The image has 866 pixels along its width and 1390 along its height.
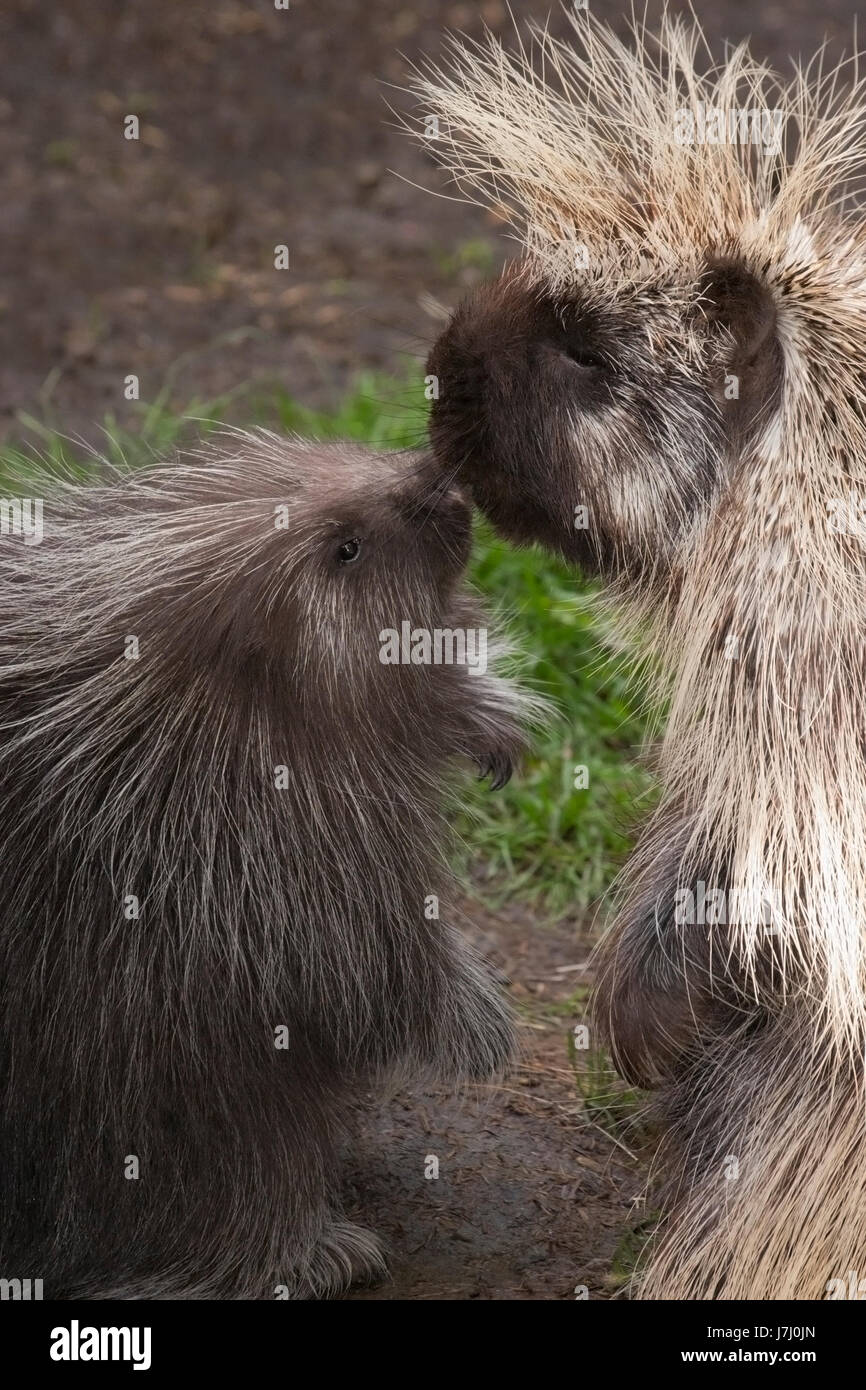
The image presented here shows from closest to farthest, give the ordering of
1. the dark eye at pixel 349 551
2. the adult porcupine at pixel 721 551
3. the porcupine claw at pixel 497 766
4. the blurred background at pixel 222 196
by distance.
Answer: the adult porcupine at pixel 721 551 < the dark eye at pixel 349 551 < the porcupine claw at pixel 497 766 < the blurred background at pixel 222 196

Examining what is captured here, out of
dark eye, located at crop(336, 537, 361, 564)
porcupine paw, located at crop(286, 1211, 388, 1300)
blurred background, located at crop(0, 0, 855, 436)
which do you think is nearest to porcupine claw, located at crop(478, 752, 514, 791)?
dark eye, located at crop(336, 537, 361, 564)

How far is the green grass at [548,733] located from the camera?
4363mm

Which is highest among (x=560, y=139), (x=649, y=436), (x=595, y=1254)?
(x=560, y=139)

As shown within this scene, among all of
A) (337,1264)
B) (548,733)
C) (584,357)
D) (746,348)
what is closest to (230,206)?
(548,733)

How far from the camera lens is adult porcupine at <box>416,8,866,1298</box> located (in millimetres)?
2590

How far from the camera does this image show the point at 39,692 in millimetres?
2941

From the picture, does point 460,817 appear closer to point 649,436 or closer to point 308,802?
point 308,802

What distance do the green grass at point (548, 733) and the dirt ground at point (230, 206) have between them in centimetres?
21

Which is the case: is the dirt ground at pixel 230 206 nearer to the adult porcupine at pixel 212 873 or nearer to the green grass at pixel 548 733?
the green grass at pixel 548 733

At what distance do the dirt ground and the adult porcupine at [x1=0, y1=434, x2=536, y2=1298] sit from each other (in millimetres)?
1198

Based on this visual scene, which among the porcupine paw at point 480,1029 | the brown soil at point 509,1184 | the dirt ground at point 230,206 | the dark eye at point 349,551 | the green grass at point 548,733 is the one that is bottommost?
the brown soil at point 509,1184

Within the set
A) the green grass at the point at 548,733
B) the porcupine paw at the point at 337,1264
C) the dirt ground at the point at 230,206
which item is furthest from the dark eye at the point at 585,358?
the dirt ground at the point at 230,206
